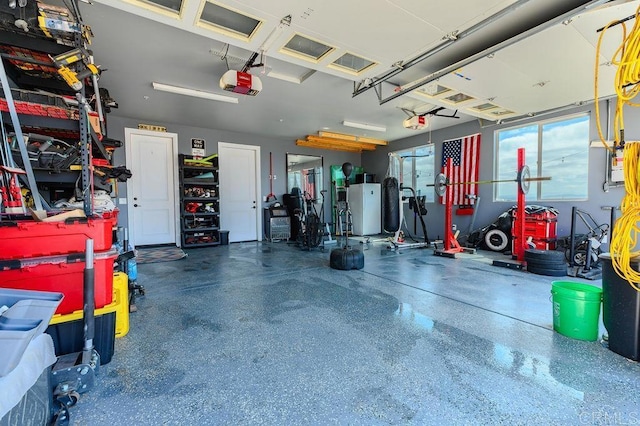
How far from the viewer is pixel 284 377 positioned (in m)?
1.73

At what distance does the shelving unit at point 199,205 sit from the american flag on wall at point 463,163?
5.65 metres

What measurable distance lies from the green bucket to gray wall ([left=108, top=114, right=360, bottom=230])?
6.88m

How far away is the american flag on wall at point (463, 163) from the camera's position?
661 centimetres

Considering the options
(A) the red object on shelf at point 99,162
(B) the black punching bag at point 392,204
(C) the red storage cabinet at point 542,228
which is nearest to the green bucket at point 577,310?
(C) the red storage cabinet at point 542,228

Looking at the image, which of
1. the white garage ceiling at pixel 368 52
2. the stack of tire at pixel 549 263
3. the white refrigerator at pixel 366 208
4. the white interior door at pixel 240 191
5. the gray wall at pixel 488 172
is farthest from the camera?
the white refrigerator at pixel 366 208

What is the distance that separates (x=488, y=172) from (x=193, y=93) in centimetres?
619

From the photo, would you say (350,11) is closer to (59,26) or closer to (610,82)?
(59,26)

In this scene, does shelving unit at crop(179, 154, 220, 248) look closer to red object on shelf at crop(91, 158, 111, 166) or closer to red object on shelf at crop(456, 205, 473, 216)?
red object on shelf at crop(91, 158, 111, 166)

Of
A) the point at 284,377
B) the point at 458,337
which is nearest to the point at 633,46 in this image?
the point at 458,337

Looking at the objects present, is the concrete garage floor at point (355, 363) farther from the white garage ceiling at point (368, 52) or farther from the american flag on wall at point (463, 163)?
the american flag on wall at point (463, 163)

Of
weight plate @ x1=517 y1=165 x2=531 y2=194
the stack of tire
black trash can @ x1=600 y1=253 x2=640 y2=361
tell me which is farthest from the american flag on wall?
black trash can @ x1=600 y1=253 x2=640 y2=361

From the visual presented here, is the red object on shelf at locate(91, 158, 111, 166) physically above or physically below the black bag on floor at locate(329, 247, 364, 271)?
above

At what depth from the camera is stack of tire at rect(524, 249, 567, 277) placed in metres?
3.91

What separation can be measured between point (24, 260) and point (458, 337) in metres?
2.93
